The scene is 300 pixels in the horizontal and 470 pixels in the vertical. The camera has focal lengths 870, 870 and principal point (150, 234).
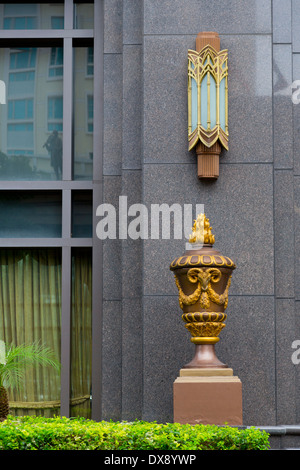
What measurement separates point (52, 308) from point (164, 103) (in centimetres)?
296

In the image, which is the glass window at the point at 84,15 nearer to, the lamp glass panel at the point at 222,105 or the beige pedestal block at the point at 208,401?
the lamp glass panel at the point at 222,105

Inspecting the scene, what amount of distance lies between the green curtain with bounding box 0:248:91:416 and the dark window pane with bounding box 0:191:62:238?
257mm

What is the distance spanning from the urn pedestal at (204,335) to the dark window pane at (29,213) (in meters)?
2.44

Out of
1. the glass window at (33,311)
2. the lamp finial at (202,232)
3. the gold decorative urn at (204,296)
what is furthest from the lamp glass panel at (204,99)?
the glass window at (33,311)

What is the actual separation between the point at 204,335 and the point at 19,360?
277 cm

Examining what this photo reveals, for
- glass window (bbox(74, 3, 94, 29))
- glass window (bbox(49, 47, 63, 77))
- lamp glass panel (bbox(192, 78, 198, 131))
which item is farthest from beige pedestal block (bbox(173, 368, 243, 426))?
glass window (bbox(74, 3, 94, 29))

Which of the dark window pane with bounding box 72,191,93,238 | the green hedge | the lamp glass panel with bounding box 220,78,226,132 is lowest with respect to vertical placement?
the green hedge

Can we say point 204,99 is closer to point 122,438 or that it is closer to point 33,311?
point 33,311

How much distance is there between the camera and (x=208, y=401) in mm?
8844

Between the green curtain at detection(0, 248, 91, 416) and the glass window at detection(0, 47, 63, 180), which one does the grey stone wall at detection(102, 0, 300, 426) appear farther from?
the glass window at detection(0, 47, 63, 180)

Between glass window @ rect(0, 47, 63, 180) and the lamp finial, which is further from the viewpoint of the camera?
glass window @ rect(0, 47, 63, 180)

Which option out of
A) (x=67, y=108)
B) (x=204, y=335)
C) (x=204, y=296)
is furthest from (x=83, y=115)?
(x=204, y=335)

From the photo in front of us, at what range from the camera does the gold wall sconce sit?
33.4 feet
